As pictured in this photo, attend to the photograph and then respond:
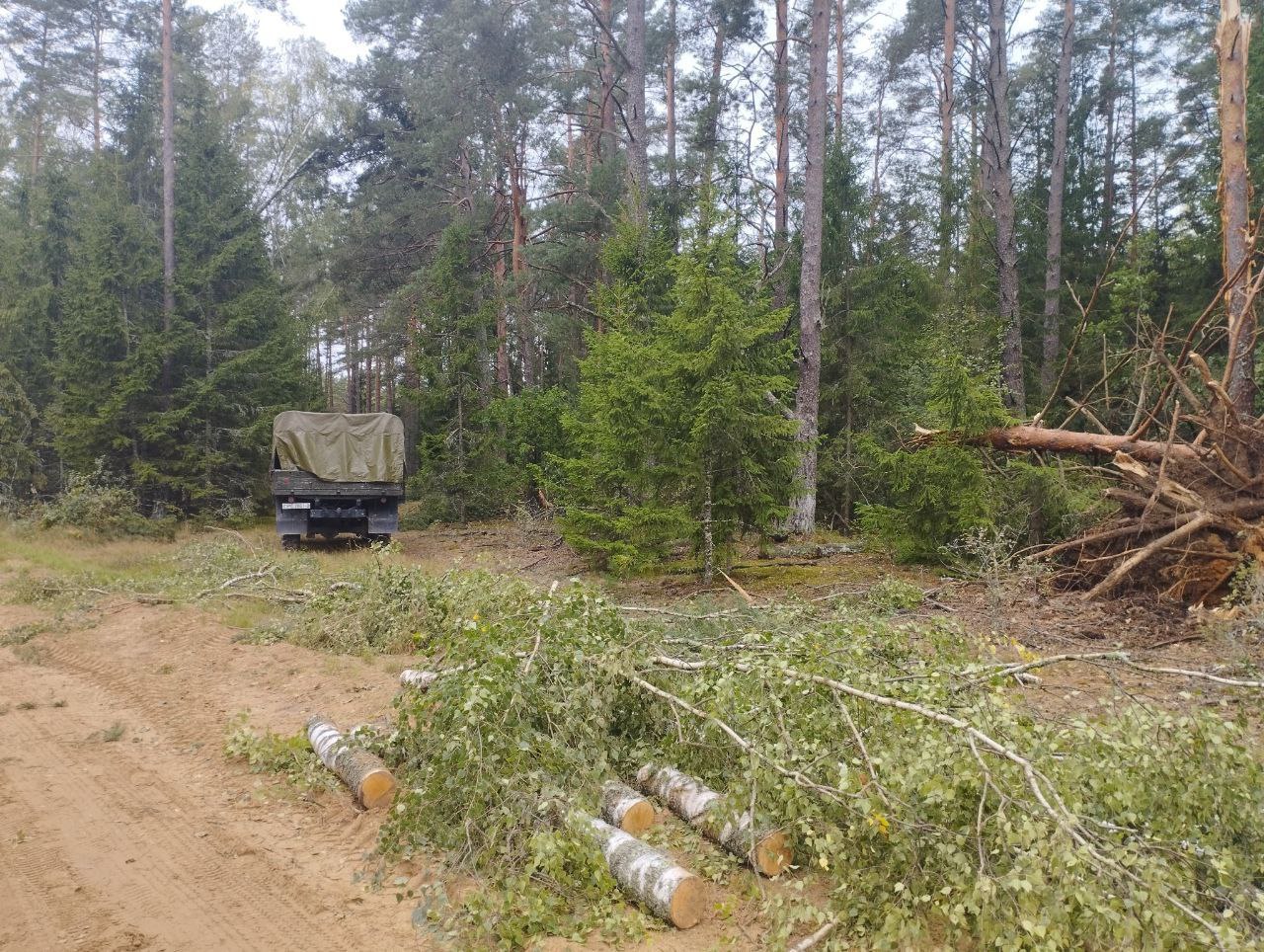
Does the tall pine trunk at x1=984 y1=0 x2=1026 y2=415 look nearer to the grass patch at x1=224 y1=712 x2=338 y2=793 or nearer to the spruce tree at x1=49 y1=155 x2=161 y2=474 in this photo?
the grass patch at x1=224 y1=712 x2=338 y2=793

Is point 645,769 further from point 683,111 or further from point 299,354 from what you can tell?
point 683,111

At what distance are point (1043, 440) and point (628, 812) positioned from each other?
325 inches

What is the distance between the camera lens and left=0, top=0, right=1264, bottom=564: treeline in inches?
428

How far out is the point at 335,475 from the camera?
54.6 ft

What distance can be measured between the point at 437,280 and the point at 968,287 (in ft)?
41.1

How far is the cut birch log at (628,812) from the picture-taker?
14.1 feet

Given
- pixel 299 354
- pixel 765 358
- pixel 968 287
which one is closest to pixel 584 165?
pixel 299 354

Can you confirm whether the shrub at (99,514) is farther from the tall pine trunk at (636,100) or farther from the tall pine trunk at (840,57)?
the tall pine trunk at (840,57)

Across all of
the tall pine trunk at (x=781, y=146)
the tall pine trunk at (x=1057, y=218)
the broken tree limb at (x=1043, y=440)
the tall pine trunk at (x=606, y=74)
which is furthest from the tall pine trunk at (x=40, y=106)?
the broken tree limb at (x=1043, y=440)

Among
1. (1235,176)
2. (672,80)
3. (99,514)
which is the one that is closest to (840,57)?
(672,80)

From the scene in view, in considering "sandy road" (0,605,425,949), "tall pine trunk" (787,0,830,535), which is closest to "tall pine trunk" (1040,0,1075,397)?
"tall pine trunk" (787,0,830,535)

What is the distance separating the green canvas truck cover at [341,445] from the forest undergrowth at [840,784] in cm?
1178

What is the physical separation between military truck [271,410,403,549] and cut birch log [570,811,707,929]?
13427 mm

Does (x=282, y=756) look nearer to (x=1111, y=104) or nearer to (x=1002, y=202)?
(x=1002, y=202)
